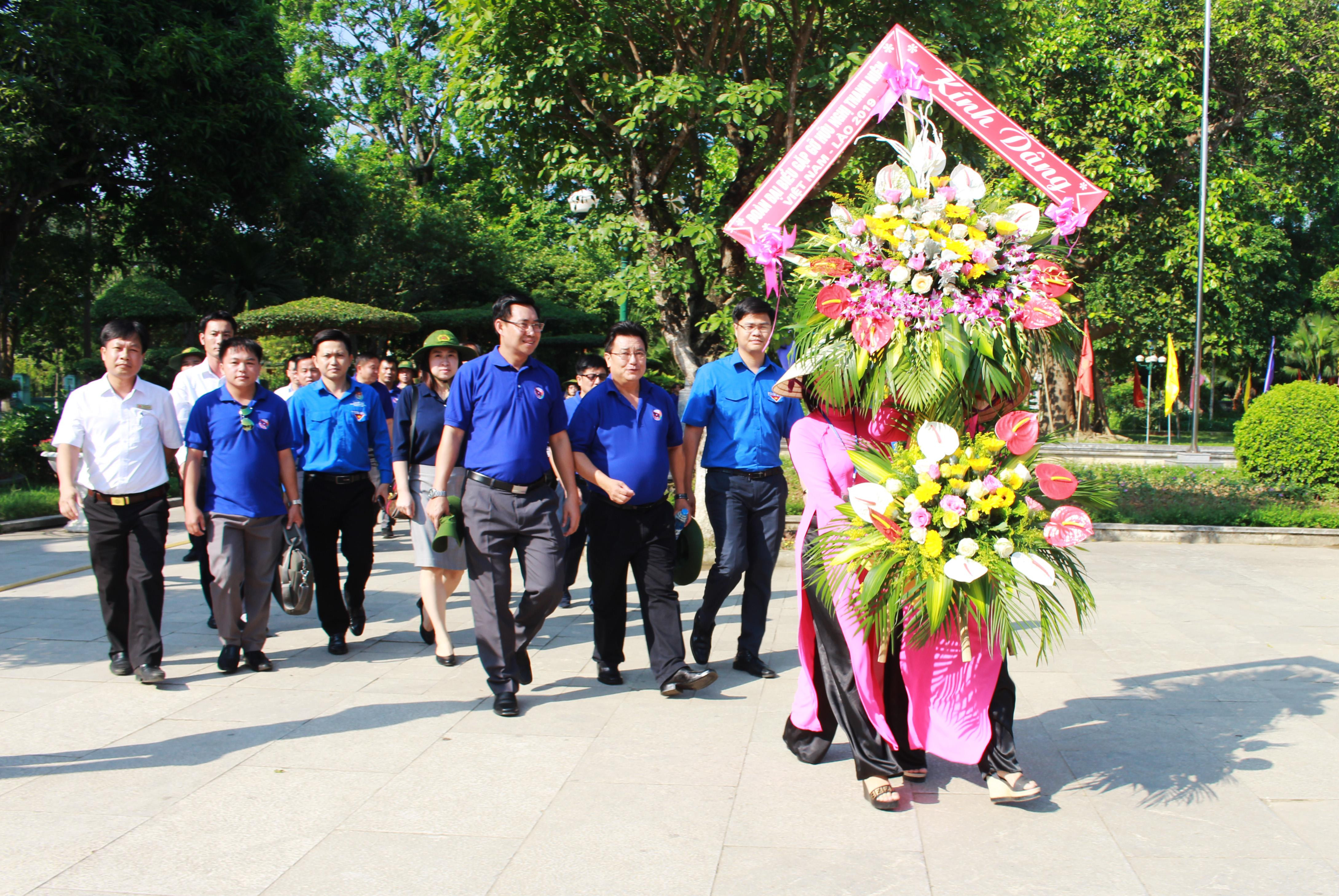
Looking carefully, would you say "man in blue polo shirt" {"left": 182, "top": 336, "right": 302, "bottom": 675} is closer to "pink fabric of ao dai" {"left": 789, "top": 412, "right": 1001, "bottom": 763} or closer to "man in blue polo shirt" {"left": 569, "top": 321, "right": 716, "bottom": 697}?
"man in blue polo shirt" {"left": 569, "top": 321, "right": 716, "bottom": 697}

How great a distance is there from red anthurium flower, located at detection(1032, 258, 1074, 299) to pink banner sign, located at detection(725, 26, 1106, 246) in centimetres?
87

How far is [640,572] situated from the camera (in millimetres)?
5336

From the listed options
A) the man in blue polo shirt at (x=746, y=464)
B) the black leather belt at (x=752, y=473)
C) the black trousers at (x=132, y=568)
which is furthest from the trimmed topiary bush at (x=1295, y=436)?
the black trousers at (x=132, y=568)

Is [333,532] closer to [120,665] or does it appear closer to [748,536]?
[120,665]

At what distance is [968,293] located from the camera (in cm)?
366

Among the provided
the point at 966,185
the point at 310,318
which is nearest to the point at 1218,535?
the point at 966,185

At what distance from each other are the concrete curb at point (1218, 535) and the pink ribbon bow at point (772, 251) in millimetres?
6402

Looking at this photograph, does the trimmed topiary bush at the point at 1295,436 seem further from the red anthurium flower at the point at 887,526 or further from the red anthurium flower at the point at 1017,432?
the red anthurium flower at the point at 887,526

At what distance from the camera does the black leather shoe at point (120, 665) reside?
545 cm

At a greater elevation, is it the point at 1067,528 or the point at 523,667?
the point at 1067,528

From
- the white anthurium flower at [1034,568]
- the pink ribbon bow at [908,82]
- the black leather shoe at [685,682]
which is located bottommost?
the black leather shoe at [685,682]

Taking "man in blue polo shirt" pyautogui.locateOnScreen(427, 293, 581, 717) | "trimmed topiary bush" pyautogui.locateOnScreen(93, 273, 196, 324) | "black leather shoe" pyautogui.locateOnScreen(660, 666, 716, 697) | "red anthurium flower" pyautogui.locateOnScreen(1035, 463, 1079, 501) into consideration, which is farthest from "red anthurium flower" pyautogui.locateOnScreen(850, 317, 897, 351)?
"trimmed topiary bush" pyautogui.locateOnScreen(93, 273, 196, 324)

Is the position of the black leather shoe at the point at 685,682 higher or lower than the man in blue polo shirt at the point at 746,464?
lower

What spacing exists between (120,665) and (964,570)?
4.42 meters
